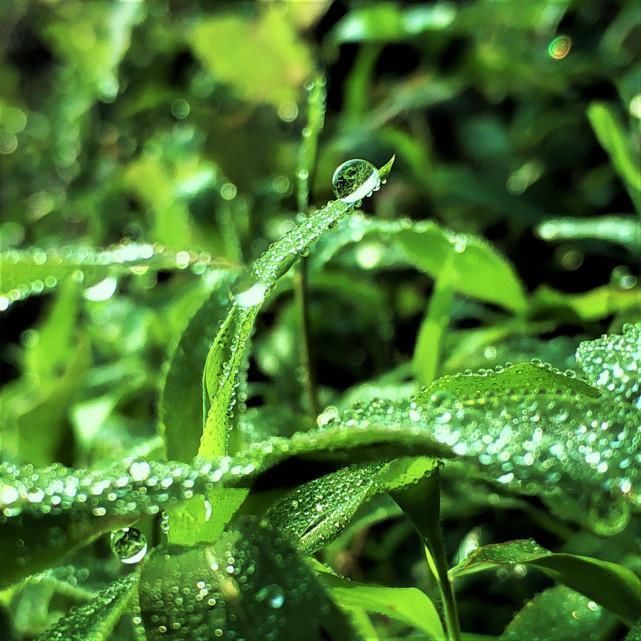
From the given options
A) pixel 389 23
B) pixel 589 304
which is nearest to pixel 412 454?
pixel 589 304

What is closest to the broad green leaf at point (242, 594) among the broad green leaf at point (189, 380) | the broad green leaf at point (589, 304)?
the broad green leaf at point (189, 380)

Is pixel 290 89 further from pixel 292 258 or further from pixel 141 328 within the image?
pixel 292 258

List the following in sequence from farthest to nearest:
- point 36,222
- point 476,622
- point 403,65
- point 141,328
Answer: point 36,222 → point 403,65 → point 141,328 → point 476,622

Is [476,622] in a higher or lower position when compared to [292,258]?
lower

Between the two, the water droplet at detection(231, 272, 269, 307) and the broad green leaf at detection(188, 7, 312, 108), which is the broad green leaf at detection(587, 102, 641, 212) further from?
the broad green leaf at detection(188, 7, 312, 108)

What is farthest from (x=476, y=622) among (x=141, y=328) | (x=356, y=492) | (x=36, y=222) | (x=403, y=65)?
(x=36, y=222)

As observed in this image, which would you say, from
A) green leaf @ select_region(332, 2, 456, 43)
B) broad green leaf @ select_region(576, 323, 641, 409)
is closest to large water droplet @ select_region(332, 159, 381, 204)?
broad green leaf @ select_region(576, 323, 641, 409)

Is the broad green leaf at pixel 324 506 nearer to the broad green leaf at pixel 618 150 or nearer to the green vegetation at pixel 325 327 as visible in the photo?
the green vegetation at pixel 325 327
